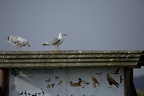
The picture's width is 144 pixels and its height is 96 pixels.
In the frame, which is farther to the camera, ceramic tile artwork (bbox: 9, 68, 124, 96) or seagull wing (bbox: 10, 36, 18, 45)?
seagull wing (bbox: 10, 36, 18, 45)

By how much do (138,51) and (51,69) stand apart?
2.30 meters

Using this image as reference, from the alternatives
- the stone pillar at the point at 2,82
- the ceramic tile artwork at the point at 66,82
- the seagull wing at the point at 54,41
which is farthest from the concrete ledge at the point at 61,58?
the seagull wing at the point at 54,41

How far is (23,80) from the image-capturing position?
10023 mm

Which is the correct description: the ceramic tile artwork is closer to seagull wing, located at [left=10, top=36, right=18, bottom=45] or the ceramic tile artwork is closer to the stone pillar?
the stone pillar

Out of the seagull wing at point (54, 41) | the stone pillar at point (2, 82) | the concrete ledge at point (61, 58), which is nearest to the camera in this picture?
the concrete ledge at point (61, 58)

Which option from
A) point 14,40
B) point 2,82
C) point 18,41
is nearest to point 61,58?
point 2,82

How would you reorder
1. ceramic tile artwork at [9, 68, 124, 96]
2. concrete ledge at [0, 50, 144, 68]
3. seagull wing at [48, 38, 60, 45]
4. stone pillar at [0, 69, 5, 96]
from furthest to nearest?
seagull wing at [48, 38, 60, 45] → ceramic tile artwork at [9, 68, 124, 96] → stone pillar at [0, 69, 5, 96] → concrete ledge at [0, 50, 144, 68]

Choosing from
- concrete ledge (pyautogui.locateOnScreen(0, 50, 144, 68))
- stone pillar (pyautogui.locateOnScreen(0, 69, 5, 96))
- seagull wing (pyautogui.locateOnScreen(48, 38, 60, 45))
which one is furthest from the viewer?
seagull wing (pyautogui.locateOnScreen(48, 38, 60, 45))

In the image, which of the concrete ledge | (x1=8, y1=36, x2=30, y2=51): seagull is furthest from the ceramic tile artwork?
A: (x1=8, y1=36, x2=30, y2=51): seagull

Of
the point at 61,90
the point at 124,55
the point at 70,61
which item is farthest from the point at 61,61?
the point at 124,55

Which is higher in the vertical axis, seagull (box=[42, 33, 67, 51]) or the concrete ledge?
seagull (box=[42, 33, 67, 51])

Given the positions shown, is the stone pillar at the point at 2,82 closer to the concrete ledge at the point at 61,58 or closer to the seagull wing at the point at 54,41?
the concrete ledge at the point at 61,58

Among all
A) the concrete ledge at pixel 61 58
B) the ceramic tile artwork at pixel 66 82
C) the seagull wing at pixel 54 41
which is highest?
the seagull wing at pixel 54 41

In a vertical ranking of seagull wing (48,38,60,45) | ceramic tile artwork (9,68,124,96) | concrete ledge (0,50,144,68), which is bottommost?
ceramic tile artwork (9,68,124,96)
